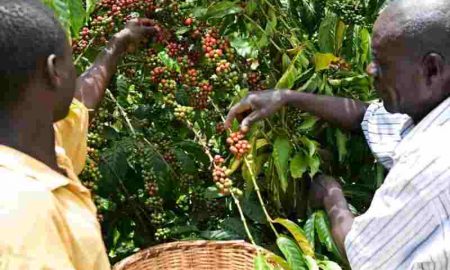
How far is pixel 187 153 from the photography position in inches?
95.7

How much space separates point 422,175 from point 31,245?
0.66 metres

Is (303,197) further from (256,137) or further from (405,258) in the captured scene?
(405,258)

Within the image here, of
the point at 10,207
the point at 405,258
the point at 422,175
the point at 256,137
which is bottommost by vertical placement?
the point at 256,137

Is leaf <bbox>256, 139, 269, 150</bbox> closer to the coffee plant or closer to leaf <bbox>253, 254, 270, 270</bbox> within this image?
the coffee plant

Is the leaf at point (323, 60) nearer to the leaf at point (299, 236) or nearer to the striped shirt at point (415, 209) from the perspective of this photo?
the leaf at point (299, 236)

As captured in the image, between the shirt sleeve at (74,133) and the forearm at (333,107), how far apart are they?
52 centimetres

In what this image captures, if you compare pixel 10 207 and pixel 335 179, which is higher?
pixel 10 207

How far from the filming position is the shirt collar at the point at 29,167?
1190mm

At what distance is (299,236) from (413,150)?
Answer: 654mm

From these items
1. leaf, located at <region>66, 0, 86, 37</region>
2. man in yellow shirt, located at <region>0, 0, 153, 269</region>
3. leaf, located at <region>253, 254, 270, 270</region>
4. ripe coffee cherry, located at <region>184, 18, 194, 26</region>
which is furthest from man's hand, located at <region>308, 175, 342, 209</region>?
man in yellow shirt, located at <region>0, 0, 153, 269</region>

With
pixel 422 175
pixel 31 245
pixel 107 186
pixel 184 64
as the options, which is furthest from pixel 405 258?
pixel 107 186

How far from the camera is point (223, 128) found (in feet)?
7.31

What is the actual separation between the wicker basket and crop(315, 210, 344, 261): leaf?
0.18 m

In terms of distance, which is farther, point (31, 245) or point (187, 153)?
point (187, 153)
